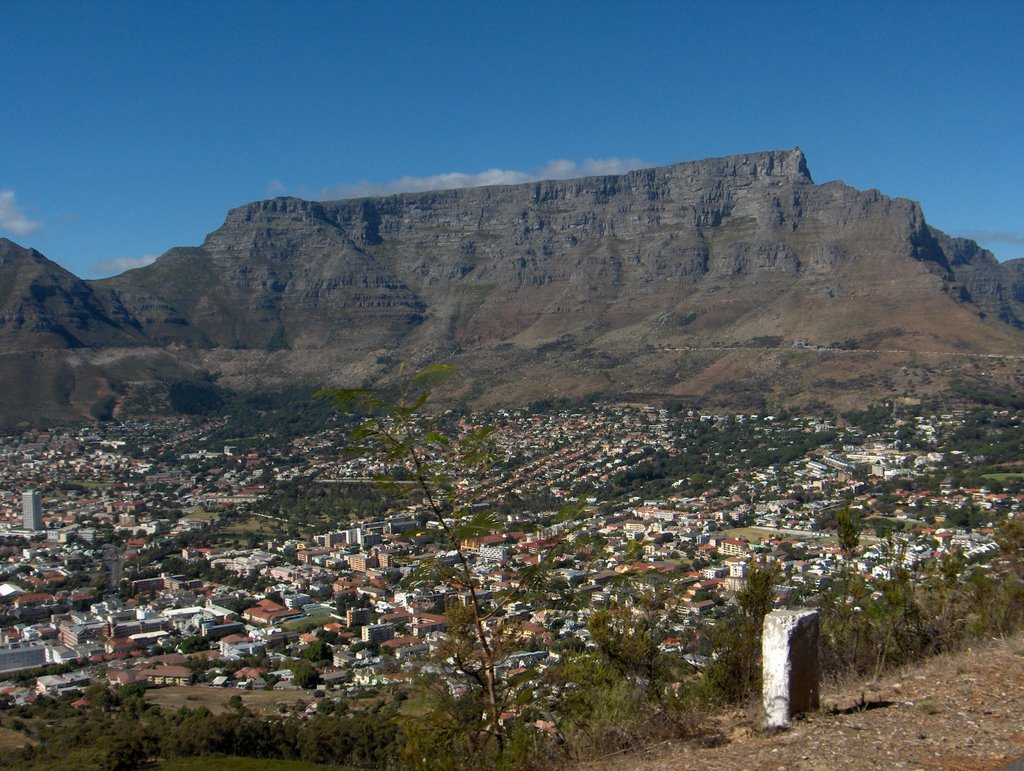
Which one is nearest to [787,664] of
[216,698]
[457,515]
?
[457,515]

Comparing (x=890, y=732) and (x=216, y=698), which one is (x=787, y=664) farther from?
(x=216, y=698)

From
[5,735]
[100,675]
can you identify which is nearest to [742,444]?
[100,675]

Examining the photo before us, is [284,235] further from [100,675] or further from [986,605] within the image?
[986,605]

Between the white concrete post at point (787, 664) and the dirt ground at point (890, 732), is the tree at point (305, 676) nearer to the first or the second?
the dirt ground at point (890, 732)

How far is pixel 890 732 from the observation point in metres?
5.84

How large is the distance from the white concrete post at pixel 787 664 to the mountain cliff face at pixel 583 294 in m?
57.7

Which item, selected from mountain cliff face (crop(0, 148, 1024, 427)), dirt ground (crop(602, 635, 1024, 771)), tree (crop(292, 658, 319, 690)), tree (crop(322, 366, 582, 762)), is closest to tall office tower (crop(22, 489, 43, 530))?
tree (crop(292, 658, 319, 690))

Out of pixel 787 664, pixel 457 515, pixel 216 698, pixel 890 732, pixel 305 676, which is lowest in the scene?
pixel 216 698

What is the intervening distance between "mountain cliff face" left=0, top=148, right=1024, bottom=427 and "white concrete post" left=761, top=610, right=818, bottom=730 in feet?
189

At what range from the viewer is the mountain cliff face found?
74.5 metres

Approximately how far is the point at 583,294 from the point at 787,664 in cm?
9954

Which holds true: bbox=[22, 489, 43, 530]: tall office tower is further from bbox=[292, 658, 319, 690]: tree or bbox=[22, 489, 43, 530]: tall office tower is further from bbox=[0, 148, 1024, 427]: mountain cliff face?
bbox=[0, 148, 1024, 427]: mountain cliff face

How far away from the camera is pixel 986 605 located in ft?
33.3

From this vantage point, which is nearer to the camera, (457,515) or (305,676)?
(457,515)
